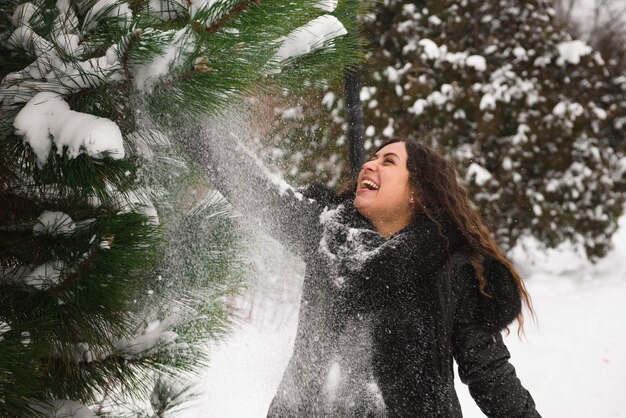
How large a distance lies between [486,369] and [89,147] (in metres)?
1.39

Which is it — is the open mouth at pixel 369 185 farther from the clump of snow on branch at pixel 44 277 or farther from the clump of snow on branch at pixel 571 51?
the clump of snow on branch at pixel 571 51

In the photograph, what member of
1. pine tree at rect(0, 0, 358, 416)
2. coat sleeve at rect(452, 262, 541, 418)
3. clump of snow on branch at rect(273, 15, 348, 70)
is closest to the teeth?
coat sleeve at rect(452, 262, 541, 418)

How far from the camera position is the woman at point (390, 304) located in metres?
1.79

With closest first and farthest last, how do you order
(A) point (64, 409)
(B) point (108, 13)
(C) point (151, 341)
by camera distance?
(B) point (108, 13) → (A) point (64, 409) → (C) point (151, 341)

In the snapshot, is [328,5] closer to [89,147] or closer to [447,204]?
[89,147]

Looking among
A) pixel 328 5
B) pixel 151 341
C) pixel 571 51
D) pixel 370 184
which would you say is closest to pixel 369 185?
pixel 370 184

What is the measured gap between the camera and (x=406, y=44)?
18.1 ft

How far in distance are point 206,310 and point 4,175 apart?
666 mm

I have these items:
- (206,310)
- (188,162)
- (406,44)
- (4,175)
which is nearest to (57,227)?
(4,175)

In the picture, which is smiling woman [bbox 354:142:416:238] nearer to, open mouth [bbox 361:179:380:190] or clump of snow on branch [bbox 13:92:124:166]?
open mouth [bbox 361:179:380:190]

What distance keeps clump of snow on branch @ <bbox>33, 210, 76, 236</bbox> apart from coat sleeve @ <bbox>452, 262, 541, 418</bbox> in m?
1.27

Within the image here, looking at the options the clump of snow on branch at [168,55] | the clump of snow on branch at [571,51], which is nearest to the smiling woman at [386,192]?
the clump of snow on branch at [168,55]

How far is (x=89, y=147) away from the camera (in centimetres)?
95

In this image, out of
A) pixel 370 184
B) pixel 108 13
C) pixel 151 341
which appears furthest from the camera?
pixel 370 184
